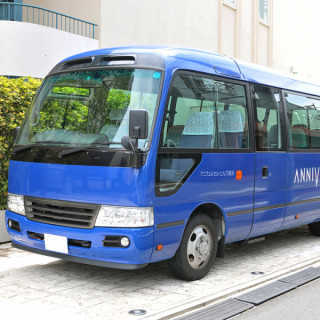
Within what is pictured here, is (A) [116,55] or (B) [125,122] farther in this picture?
(A) [116,55]

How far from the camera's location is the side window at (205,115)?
5797 millimetres

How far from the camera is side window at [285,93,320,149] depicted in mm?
7954

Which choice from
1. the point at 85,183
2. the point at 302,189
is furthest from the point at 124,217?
the point at 302,189

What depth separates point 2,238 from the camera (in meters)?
8.01

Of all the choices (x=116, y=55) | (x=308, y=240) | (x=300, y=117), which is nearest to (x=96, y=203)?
(x=116, y=55)

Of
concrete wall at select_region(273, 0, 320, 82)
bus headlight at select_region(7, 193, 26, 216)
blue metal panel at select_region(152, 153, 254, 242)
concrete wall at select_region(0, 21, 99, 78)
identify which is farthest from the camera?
concrete wall at select_region(273, 0, 320, 82)

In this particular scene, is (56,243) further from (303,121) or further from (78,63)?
(303,121)

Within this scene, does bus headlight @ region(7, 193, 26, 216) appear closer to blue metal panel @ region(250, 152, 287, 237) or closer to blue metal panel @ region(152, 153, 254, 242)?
blue metal panel @ region(152, 153, 254, 242)

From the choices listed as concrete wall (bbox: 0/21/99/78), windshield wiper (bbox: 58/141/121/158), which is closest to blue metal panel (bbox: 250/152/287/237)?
windshield wiper (bbox: 58/141/121/158)

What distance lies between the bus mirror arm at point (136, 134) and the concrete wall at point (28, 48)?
26.2ft

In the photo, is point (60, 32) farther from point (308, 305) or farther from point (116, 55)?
point (308, 305)

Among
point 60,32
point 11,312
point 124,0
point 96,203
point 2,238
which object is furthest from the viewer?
point 124,0

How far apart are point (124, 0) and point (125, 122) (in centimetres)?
989

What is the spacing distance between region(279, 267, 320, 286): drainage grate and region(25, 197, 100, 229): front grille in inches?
98.7
